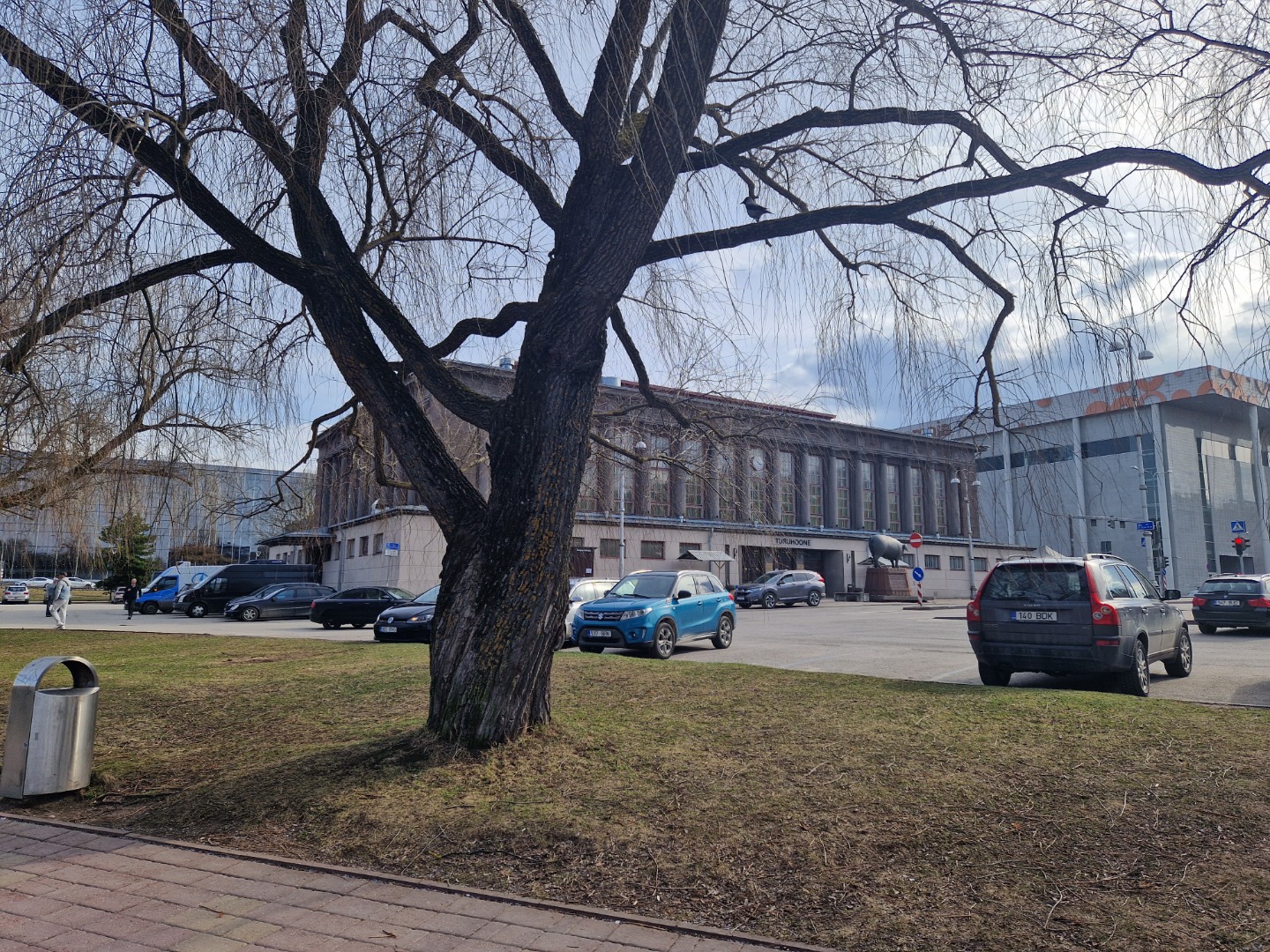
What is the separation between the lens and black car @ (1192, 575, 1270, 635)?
2162 cm

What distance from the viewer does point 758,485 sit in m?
9.98

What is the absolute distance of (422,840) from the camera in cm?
471

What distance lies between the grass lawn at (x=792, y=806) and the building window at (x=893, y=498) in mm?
59577

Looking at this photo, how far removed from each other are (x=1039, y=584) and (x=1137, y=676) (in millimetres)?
1438

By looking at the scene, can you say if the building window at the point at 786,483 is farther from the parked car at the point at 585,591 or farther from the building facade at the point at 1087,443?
the parked car at the point at 585,591

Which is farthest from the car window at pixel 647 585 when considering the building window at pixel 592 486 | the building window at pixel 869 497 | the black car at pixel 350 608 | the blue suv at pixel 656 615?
the building window at pixel 869 497

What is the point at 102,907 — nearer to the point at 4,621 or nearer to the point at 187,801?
the point at 187,801

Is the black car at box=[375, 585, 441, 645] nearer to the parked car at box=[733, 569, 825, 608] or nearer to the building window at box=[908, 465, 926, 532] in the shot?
the parked car at box=[733, 569, 825, 608]

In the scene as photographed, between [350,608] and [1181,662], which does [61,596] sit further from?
[1181,662]

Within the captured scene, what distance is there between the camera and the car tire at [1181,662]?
12133 millimetres

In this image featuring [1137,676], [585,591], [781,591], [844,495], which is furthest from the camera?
[844,495]

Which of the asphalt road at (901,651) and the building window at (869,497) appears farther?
the building window at (869,497)

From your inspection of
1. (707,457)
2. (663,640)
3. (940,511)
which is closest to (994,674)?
(707,457)

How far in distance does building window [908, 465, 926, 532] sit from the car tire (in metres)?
56.6
